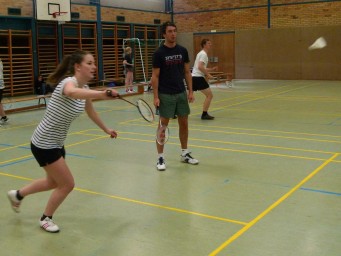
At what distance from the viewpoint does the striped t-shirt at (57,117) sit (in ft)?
13.0

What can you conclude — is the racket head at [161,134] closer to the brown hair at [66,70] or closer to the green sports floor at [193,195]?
the green sports floor at [193,195]

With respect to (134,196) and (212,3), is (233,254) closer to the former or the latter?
(134,196)

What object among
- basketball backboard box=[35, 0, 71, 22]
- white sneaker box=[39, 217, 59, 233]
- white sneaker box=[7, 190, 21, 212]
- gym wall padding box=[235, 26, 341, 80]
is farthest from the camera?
gym wall padding box=[235, 26, 341, 80]

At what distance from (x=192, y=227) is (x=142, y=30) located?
22021 mm

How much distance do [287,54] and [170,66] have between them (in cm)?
1927

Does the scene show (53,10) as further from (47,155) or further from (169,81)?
(47,155)

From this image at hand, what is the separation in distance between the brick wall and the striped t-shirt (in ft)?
70.6

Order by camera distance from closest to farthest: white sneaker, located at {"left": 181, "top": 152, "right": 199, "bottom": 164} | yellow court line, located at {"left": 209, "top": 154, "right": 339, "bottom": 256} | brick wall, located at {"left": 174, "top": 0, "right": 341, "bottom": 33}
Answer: yellow court line, located at {"left": 209, "top": 154, "right": 339, "bottom": 256}, white sneaker, located at {"left": 181, "top": 152, "right": 199, "bottom": 164}, brick wall, located at {"left": 174, "top": 0, "right": 341, "bottom": 33}

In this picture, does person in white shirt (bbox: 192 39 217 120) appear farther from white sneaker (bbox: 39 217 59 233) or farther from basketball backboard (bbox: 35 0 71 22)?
basketball backboard (bbox: 35 0 71 22)

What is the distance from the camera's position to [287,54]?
24.5 meters

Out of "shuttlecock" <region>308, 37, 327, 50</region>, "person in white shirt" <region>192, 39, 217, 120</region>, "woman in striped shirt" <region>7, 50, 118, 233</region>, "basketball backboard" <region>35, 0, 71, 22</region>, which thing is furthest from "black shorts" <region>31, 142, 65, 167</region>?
"shuttlecock" <region>308, 37, 327, 50</region>

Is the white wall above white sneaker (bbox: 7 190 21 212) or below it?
above

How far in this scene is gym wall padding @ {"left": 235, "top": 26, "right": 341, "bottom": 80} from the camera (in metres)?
23.3

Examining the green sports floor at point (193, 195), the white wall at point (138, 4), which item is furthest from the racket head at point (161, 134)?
the white wall at point (138, 4)
